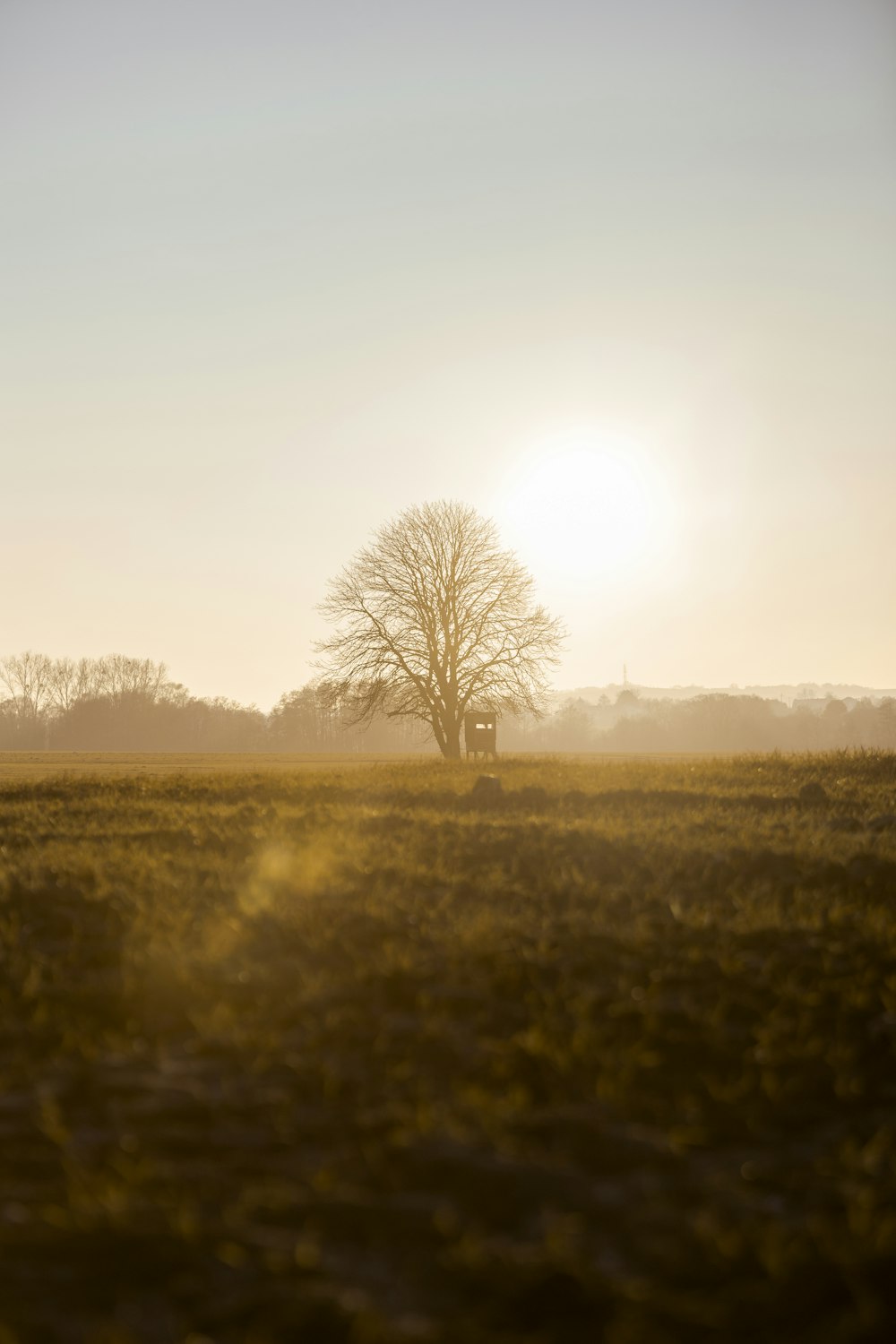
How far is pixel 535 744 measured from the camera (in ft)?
423

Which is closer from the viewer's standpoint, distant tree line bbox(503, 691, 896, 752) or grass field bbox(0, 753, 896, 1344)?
grass field bbox(0, 753, 896, 1344)

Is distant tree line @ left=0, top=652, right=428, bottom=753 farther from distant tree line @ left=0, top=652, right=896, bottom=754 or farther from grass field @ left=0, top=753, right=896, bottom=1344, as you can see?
grass field @ left=0, top=753, right=896, bottom=1344

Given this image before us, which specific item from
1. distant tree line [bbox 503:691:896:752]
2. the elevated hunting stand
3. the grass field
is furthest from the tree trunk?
distant tree line [bbox 503:691:896:752]

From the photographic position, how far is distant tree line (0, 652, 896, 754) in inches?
4267

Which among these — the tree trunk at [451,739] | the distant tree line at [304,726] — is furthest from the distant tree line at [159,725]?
the tree trunk at [451,739]

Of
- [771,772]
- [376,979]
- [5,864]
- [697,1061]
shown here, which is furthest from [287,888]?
[771,772]

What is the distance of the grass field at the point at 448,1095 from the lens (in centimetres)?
410

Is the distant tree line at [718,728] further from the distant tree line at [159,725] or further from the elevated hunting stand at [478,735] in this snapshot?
the elevated hunting stand at [478,735]

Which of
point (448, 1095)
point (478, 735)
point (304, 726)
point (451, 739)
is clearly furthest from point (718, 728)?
point (448, 1095)

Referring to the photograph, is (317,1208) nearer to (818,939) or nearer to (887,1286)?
(887,1286)

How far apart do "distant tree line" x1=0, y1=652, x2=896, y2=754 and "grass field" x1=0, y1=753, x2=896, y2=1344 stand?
87.9 metres

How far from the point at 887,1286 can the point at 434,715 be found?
3643 centimetres

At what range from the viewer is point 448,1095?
19.0 ft

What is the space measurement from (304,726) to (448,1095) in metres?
108
